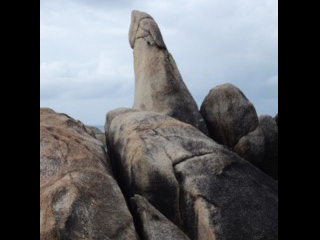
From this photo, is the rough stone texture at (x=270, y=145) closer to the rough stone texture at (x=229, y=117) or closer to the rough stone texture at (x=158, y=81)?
the rough stone texture at (x=229, y=117)

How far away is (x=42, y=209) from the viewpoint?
10.6m

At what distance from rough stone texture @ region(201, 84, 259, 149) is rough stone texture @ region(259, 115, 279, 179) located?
32.3 inches

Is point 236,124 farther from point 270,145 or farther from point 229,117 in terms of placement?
point 270,145

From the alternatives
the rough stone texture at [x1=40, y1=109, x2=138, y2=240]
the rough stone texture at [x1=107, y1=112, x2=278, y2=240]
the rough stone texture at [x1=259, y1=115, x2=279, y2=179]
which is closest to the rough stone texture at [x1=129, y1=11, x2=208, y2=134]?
the rough stone texture at [x1=259, y1=115, x2=279, y2=179]

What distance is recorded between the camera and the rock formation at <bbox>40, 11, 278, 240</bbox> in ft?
35.3

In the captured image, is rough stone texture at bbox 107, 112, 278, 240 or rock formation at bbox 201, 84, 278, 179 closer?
rough stone texture at bbox 107, 112, 278, 240

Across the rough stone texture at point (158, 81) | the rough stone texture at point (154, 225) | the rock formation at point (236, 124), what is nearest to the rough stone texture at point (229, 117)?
the rock formation at point (236, 124)

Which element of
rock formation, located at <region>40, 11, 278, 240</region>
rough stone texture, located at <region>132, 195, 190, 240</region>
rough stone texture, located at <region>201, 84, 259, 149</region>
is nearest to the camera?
rock formation, located at <region>40, 11, 278, 240</region>

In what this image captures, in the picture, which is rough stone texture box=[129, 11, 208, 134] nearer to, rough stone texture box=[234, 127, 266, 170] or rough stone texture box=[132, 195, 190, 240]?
rough stone texture box=[234, 127, 266, 170]

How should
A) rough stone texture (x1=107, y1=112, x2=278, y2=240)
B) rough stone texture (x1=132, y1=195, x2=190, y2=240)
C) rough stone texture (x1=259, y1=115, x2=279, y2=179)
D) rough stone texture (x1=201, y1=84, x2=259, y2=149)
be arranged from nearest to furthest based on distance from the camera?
rough stone texture (x1=132, y1=195, x2=190, y2=240)
rough stone texture (x1=107, y1=112, x2=278, y2=240)
rough stone texture (x1=201, y1=84, x2=259, y2=149)
rough stone texture (x1=259, y1=115, x2=279, y2=179)

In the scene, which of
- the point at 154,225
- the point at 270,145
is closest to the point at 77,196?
the point at 154,225
